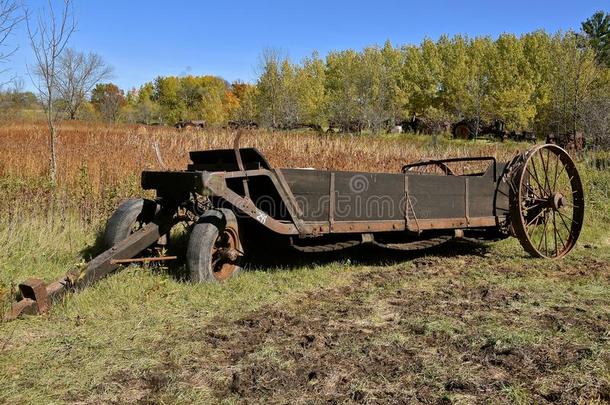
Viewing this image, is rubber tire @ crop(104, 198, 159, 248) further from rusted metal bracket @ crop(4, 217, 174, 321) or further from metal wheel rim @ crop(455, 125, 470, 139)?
metal wheel rim @ crop(455, 125, 470, 139)

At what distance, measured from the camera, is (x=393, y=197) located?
547cm

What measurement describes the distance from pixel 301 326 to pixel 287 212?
149 cm

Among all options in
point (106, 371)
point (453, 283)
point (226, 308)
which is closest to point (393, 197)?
point (453, 283)

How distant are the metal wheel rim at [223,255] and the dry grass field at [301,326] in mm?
166

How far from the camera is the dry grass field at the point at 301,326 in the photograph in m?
2.69

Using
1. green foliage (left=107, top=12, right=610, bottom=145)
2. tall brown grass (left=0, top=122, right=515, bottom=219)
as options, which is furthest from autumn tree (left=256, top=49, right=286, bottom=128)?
tall brown grass (left=0, top=122, right=515, bottom=219)

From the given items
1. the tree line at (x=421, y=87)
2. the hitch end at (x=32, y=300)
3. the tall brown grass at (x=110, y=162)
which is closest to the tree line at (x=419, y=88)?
the tree line at (x=421, y=87)

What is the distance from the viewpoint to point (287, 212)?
4914 mm

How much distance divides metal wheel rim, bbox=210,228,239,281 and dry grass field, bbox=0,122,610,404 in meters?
0.17

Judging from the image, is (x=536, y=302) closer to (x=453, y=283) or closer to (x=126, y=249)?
(x=453, y=283)

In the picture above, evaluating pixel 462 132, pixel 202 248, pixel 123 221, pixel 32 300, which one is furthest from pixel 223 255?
pixel 462 132

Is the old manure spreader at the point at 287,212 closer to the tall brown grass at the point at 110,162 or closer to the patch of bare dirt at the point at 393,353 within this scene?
the patch of bare dirt at the point at 393,353

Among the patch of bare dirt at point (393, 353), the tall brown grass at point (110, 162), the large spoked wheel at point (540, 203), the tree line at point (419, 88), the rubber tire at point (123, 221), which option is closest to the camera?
the patch of bare dirt at point (393, 353)

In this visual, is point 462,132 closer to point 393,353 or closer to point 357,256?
point 357,256
